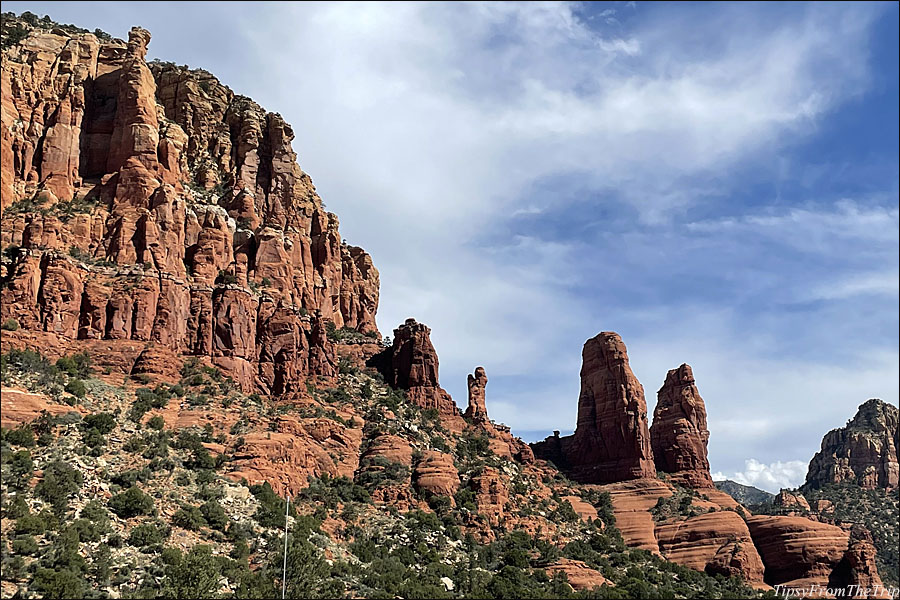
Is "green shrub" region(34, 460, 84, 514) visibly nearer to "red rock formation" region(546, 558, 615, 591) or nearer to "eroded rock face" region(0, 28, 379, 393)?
"eroded rock face" region(0, 28, 379, 393)

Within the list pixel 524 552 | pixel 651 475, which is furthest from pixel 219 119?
pixel 651 475

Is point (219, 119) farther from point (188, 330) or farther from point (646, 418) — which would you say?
point (646, 418)

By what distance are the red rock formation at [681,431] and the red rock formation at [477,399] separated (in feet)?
88.8

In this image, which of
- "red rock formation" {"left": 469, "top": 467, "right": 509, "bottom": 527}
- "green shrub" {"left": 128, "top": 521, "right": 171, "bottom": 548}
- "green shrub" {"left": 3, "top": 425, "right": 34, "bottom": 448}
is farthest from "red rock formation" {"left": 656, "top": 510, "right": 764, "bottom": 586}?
"green shrub" {"left": 3, "top": 425, "right": 34, "bottom": 448}

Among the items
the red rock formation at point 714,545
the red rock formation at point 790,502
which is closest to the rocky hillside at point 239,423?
Result: the red rock formation at point 714,545

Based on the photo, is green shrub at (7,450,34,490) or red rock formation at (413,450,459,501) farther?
red rock formation at (413,450,459,501)

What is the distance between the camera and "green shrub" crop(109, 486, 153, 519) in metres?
53.1

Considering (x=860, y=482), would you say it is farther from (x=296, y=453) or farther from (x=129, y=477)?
(x=129, y=477)

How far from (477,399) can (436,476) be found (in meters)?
27.1

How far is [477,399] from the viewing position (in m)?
105

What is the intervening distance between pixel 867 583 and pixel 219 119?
293 feet

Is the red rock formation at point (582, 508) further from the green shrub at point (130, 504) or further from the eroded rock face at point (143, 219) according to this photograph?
the green shrub at point (130, 504)

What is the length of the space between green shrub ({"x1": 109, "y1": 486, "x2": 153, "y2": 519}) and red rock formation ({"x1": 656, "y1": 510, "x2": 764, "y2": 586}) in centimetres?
5875

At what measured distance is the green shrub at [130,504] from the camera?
53.1m
